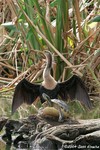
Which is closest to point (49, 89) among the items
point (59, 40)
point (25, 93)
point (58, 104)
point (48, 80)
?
point (48, 80)

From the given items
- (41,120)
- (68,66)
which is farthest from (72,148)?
(68,66)

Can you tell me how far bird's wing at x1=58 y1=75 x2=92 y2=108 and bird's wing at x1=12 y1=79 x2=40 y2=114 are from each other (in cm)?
26

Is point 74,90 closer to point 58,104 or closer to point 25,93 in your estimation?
point 25,93

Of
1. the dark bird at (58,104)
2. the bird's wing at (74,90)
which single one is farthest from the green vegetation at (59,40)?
the dark bird at (58,104)

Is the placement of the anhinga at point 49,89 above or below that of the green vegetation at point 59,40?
below

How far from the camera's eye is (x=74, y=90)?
5.67 metres

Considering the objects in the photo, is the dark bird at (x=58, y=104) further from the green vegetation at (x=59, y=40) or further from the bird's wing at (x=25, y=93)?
the green vegetation at (x=59, y=40)

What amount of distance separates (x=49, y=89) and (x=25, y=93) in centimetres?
24

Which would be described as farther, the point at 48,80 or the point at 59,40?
the point at 59,40

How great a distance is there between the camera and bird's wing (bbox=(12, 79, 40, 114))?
18.3 feet

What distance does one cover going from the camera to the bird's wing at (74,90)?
5.51 metres

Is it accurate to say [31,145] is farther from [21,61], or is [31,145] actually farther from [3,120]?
[21,61]

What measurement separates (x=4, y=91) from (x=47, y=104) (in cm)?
92

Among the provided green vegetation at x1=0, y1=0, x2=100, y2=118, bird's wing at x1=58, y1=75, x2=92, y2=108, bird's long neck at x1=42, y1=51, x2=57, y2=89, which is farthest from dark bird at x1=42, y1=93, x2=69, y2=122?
green vegetation at x1=0, y1=0, x2=100, y2=118
